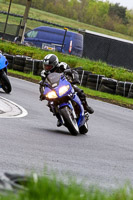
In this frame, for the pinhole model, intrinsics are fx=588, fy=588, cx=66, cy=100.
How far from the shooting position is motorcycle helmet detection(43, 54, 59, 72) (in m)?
9.73

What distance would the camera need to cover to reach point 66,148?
833cm

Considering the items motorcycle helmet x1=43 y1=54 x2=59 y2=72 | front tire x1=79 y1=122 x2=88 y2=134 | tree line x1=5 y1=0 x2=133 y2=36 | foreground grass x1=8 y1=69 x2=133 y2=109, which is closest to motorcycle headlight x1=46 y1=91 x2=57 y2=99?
motorcycle helmet x1=43 y1=54 x2=59 y2=72

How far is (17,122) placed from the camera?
1035 centimetres

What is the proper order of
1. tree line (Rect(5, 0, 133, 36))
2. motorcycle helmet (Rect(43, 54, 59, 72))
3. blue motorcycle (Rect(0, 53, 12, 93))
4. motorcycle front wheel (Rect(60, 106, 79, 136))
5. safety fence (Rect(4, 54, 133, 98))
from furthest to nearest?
tree line (Rect(5, 0, 133, 36)), safety fence (Rect(4, 54, 133, 98)), blue motorcycle (Rect(0, 53, 12, 93)), motorcycle helmet (Rect(43, 54, 59, 72)), motorcycle front wheel (Rect(60, 106, 79, 136))

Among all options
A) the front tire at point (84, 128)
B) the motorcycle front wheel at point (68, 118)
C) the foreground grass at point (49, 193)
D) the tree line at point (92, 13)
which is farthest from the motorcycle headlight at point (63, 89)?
the tree line at point (92, 13)

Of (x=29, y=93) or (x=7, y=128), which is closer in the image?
(x=7, y=128)

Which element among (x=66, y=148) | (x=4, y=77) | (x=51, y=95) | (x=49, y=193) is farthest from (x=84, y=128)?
(x=49, y=193)

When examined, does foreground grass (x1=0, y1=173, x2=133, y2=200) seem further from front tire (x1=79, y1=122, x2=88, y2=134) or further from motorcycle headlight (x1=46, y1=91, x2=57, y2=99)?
front tire (x1=79, y1=122, x2=88, y2=134)

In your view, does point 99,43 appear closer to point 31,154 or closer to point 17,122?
point 17,122

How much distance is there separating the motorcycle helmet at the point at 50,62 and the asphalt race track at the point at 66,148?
1.07m

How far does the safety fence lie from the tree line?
7310 cm

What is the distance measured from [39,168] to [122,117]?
9.76 meters

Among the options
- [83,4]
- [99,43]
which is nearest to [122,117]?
[99,43]

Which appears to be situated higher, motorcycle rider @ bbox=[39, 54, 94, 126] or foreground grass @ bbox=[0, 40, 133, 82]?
motorcycle rider @ bbox=[39, 54, 94, 126]
